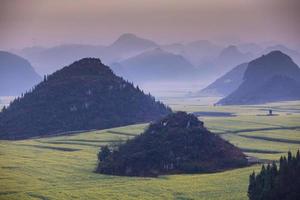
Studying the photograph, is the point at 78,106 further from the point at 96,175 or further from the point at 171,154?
the point at 96,175

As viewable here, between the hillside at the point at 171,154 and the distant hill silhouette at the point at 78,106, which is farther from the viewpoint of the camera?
the distant hill silhouette at the point at 78,106

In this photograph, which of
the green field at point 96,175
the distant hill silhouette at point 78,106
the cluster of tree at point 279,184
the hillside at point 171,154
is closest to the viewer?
the cluster of tree at point 279,184

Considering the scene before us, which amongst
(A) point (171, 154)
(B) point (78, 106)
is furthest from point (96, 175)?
(B) point (78, 106)

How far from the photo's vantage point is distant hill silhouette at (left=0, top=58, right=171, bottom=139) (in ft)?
386

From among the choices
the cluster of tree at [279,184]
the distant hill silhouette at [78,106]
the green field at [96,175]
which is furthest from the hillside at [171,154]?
the distant hill silhouette at [78,106]

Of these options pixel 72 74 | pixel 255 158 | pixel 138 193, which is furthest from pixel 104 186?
pixel 72 74

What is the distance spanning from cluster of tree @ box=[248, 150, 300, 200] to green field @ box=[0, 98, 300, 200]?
2.50 m

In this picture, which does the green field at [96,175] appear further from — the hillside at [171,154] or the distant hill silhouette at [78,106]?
the distant hill silhouette at [78,106]

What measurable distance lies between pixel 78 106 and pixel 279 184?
77.3m

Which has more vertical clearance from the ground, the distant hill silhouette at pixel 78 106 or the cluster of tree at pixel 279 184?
the distant hill silhouette at pixel 78 106

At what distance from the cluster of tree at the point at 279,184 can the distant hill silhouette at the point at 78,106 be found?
220ft

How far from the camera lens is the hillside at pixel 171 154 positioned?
71688 millimetres

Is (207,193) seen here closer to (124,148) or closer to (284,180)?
(284,180)

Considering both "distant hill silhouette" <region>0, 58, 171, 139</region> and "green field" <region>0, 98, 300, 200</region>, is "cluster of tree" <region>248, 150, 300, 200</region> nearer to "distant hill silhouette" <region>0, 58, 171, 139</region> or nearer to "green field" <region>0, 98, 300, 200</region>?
"green field" <region>0, 98, 300, 200</region>
